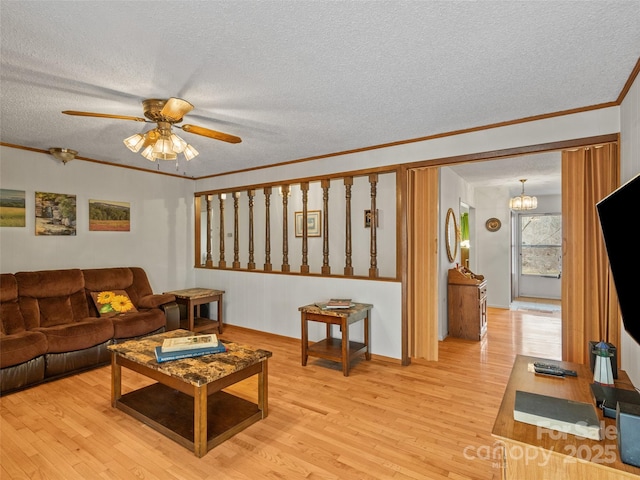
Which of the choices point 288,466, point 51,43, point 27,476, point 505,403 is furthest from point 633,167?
point 27,476

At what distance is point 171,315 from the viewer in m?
4.34

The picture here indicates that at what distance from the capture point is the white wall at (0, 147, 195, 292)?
12.7ft

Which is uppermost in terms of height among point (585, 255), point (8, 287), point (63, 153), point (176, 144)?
point (63, 153)

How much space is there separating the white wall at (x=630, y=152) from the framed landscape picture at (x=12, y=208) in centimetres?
558

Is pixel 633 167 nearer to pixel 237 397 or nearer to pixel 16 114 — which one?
pixel 237 397

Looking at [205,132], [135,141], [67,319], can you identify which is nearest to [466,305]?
[205,132]

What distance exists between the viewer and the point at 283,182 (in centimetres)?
470

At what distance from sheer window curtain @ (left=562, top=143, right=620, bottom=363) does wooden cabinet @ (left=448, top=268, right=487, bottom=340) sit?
1839mm

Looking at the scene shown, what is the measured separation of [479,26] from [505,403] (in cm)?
185

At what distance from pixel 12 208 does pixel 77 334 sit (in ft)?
5.50

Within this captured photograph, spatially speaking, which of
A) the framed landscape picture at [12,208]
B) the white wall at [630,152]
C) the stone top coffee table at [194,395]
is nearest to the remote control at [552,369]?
the white wall at [630,152]

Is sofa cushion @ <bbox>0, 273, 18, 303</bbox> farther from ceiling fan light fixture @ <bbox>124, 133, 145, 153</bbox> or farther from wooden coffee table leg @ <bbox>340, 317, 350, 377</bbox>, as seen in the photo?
wooden coffee table leg @ <bbox>340, 317, 350, 377</bbox>

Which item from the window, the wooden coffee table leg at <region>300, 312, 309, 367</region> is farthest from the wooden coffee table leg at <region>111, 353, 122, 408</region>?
the window

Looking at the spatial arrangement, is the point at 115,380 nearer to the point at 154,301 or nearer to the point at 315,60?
the point at 154,301
